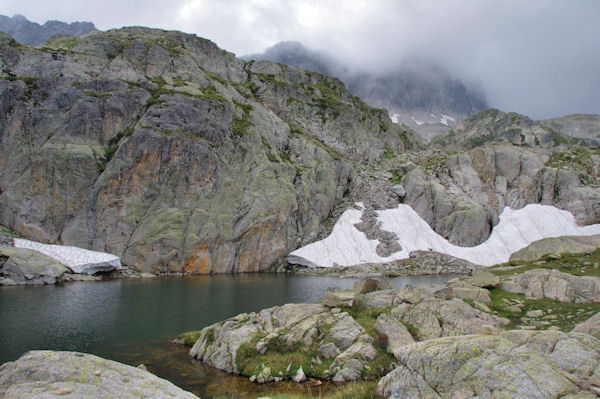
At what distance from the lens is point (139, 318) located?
31000 millimetres

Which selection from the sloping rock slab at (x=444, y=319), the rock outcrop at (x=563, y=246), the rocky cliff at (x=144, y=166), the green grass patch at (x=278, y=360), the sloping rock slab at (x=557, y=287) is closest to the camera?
the green grass patch at (x=278, y=360)

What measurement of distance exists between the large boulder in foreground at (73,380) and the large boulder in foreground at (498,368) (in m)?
5.39

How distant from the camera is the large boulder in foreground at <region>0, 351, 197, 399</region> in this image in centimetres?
568

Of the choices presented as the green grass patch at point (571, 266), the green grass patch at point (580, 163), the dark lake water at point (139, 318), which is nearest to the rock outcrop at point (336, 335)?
the dark lake water at point (139, 318)

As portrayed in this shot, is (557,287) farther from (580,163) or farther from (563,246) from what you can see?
(580,163)

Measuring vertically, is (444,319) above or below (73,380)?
below

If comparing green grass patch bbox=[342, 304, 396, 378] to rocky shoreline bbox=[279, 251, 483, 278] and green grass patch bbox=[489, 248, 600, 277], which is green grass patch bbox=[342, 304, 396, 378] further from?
rocky shoreline bbox=[279, 251, 483, 278]

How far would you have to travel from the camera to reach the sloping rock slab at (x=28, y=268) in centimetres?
4781

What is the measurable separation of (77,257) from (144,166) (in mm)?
22479

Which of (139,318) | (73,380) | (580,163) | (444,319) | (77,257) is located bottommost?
(139,318)


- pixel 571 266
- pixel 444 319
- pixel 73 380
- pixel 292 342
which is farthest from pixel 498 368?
pixel 571 266

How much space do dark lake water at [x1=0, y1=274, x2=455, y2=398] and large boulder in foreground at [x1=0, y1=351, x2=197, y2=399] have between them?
10.3 m

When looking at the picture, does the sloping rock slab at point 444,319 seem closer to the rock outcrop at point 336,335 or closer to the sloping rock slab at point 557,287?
the rock outcrop at point 336,335

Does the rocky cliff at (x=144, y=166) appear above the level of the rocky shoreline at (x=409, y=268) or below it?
above
